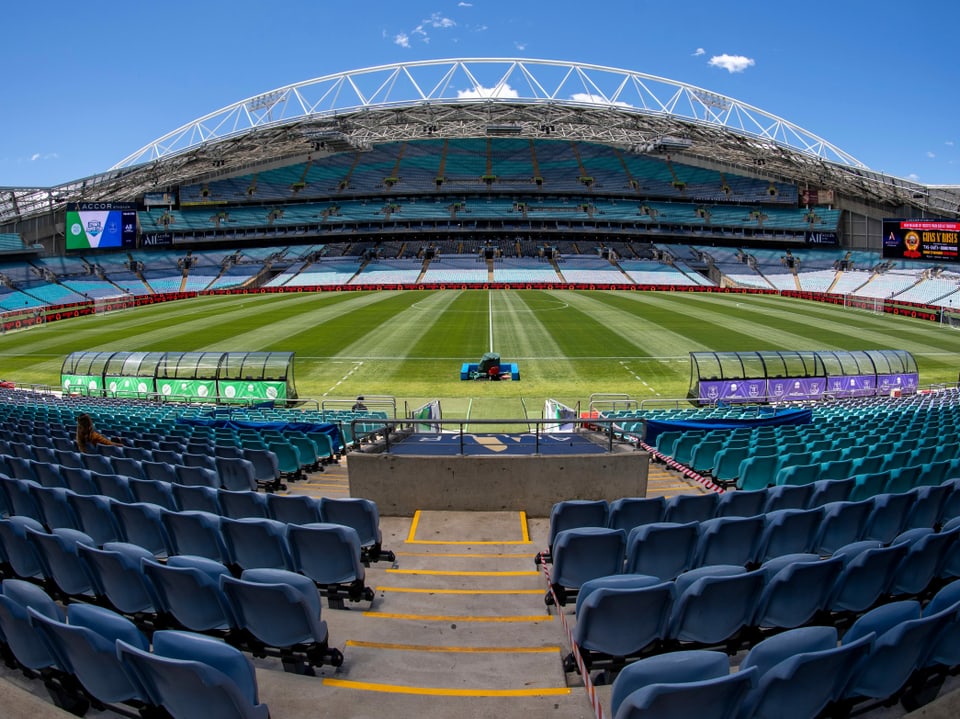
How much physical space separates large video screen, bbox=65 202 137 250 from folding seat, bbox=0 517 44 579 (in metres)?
73.7

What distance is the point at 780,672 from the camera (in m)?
2.99

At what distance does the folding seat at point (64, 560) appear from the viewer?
471cm

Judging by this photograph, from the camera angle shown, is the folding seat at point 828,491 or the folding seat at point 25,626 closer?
the folding seat at point 25,626

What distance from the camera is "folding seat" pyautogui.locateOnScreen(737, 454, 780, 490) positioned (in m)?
8.59

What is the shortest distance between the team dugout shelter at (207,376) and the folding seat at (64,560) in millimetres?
17112

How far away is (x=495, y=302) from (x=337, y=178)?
5632 cm

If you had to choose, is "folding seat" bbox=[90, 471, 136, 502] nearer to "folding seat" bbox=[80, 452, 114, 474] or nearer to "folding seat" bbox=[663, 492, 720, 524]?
"folding seat" bbox=[80, 452, 114, 474]

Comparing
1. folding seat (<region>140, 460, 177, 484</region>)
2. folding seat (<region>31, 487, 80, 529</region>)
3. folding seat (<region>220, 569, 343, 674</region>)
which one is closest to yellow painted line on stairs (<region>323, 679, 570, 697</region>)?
folding seat (<region>220, 569, 343, 674</region>)

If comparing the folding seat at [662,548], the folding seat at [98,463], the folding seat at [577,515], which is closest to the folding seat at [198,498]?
the folding seat at [98,463]

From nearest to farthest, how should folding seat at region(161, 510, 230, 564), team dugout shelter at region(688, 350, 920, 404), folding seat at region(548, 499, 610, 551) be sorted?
1. folding seat at region(161, 510, 230, 564)
2. folding seat at region(548, 499, 610, 551)
3. team dugout shelter at region(688, 350, 920, 404)

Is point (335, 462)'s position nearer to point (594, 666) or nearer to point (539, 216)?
point (594, 666)

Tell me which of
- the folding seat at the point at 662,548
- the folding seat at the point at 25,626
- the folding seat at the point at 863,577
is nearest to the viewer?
the folding seat at the point at 25,626

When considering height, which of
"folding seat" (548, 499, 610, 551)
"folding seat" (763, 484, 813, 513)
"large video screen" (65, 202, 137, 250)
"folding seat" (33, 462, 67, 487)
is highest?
"large video screen" (65, 202, 137, 250)

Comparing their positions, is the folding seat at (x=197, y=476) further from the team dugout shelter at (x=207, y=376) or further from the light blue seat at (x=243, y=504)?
the team dugout shelter at (x=207, y=376)
